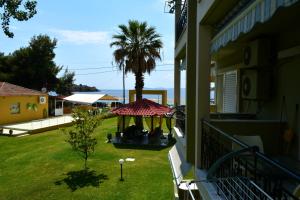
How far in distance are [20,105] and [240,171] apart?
3839 centimetres

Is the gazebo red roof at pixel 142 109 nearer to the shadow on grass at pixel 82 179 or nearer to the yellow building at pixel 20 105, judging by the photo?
the shadow on grass at pixel 82 179

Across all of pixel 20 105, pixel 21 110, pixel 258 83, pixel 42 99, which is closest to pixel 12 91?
pixel 20 105

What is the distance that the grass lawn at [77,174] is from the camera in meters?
14.5

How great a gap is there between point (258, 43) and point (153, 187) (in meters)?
8.90

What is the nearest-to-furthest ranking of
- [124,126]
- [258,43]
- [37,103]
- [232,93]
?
[258,43] → [232,93] → [124,126] → [37,103]

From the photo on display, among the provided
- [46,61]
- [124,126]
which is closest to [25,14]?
[124,126]

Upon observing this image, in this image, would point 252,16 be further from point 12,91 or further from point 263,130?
point 12,91

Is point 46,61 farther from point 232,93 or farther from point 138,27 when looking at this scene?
point 232,93

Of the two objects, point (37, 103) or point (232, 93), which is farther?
point (37, 103)

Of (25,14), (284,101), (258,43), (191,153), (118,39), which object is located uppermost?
(118,39)

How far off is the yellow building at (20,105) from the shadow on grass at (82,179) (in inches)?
855

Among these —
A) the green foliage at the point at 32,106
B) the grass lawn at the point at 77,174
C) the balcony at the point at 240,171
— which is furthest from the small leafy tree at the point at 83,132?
the green foliage at the point at 32,106

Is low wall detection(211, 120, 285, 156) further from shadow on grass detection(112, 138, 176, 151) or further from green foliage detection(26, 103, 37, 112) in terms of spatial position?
green foliage detection(26, 103, 37, 112)

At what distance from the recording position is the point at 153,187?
49.8 ft
